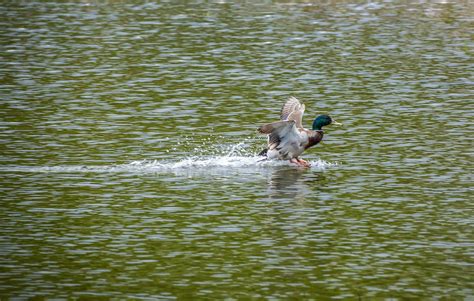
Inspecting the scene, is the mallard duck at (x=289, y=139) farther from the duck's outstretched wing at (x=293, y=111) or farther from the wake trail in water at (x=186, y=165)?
the wake trail in water at (x=186, y=165)

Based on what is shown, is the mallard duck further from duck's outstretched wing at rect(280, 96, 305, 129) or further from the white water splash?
the white water splash

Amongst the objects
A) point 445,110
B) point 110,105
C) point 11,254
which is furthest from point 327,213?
point 110,105

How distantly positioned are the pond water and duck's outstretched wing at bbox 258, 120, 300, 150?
69 centimetres

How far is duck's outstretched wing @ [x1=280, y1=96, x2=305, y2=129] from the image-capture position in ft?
97.8

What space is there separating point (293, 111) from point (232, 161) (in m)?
1.95

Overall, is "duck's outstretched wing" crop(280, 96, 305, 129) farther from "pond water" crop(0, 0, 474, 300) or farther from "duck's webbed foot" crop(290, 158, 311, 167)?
"pond water" crop(0, 0, 474, 300)

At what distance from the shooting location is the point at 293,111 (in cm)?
2994

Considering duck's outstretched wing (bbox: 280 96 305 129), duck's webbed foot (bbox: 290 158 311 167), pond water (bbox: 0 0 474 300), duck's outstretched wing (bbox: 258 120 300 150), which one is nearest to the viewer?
pond water (bbox: 0 0 474 300)

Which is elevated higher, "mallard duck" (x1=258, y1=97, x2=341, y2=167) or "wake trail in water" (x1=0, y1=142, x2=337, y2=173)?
"mallard duck" (x1=258, y1=97, x2=341, y2=167)

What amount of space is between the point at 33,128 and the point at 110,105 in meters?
4.26

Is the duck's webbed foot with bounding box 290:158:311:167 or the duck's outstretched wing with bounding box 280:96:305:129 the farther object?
the duck's outstretched wing with bounding box 280:96:305:129

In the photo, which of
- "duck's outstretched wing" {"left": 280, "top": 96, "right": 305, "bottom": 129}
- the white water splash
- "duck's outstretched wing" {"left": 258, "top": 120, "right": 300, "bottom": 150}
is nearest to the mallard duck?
"duck's outstretched wing" {"left": 258, "top": 120, "right": 300, "bottom": 150}

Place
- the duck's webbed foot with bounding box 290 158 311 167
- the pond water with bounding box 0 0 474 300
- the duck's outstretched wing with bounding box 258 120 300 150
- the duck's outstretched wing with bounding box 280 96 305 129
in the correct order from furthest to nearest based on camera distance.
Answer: the duck's outstretched wing with bounding box 280 96 305 129, the duck's webbed foot with bounding box 290 158 311 167, the duck's outstretched wing with bounding box 258 120 300 150, the pond water with bounding box 0 0 474 300

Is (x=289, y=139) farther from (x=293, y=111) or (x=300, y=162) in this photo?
(x=293, y=111)
